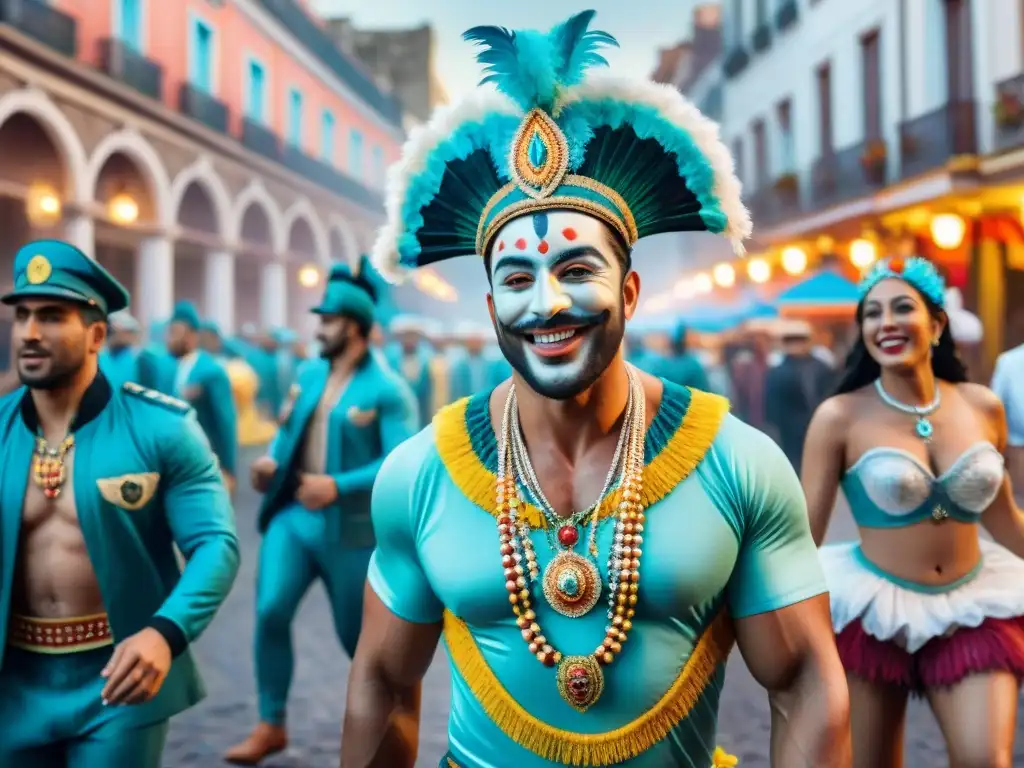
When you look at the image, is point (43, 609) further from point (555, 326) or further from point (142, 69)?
point (142, 69)

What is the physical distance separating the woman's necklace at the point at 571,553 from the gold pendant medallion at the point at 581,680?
3.3 inches

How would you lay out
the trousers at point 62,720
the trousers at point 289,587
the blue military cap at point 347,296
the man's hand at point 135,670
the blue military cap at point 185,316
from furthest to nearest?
1. the blue military cap at point 185,316
2. the blue military cap at point 347,296
3. the trousers at point 289,587
4. the trousers at point 62,720
5. the man's hand at point 135,670

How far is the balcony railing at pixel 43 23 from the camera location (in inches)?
391

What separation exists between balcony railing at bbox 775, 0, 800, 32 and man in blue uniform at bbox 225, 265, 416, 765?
2054 centimetres

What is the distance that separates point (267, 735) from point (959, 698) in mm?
2769

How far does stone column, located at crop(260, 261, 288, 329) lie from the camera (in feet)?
74.4

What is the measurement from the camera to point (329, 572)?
15.8ft

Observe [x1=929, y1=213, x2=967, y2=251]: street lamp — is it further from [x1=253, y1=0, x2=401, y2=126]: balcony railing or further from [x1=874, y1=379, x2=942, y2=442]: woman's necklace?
[x1=253, y1=0, x2=401, y2=126]: balcony railing

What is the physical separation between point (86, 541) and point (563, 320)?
5.40 ft

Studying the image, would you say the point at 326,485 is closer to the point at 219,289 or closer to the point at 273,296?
the point at 219,289

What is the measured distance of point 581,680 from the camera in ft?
6.40

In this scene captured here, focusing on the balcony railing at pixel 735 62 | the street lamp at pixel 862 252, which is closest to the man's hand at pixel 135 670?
the street lamp at pixel 862 252

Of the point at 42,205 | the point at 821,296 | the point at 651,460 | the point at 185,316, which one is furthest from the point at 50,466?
the point at 821,296

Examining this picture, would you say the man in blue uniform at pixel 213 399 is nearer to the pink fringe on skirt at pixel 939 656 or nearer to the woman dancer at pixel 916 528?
the woman dancer at pixel 916 528
